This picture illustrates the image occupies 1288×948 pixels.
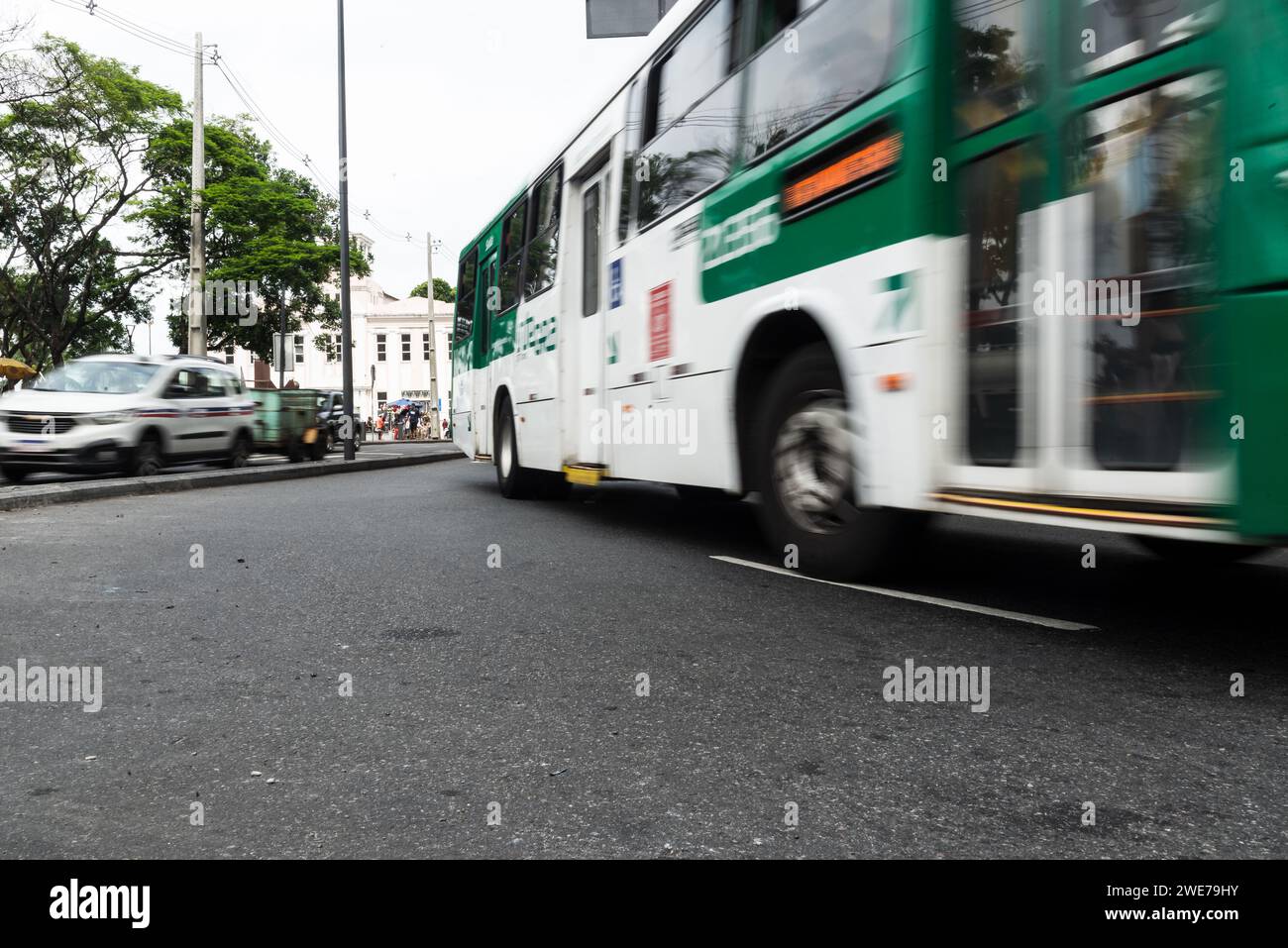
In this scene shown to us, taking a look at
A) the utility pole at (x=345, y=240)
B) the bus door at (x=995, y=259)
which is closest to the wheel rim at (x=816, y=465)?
the bus door at (x=995, y=259)

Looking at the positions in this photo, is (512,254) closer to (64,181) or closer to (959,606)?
(959,606)

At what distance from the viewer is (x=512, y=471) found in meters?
11.0

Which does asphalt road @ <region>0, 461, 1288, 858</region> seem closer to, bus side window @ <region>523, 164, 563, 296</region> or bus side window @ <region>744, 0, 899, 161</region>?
bus side window @ <region>744, 0, 899, 161</region>

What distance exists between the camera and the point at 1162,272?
3.41 meters

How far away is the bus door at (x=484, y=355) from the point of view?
39.4 feet

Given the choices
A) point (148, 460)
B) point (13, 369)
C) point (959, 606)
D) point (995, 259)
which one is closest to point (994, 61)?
point (995, 259)

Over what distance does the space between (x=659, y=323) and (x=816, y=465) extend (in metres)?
A: 1.93

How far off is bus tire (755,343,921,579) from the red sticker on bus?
1248 millimetres

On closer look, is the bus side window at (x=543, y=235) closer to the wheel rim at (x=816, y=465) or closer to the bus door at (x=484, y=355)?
the bus door at (x=484, y=355)

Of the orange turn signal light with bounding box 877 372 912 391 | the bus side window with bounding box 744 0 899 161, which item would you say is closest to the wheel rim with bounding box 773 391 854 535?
the orange turn signal light with bounding box 877 372 912 391

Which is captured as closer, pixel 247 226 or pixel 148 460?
pixel 148 460

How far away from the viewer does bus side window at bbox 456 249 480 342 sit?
522 inches

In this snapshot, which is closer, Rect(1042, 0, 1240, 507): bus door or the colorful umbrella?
Rect(1042, 0, 1240, 507): bus door
